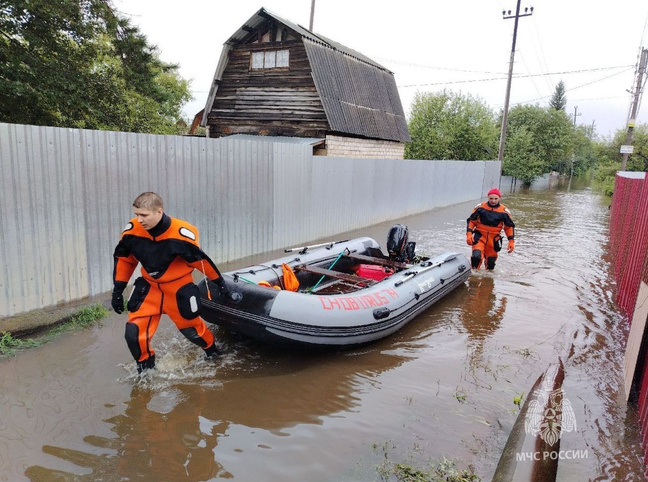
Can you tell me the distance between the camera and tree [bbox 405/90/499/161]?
26.0 m

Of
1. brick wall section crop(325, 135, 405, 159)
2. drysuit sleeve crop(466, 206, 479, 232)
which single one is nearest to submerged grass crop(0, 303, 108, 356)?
drysuit sleeve crop(466, 206, 479, 232)

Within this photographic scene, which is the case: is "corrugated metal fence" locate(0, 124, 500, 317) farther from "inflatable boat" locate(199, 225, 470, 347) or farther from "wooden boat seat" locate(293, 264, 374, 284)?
"wooden boat seat" locate(293, 264, 374, 284)

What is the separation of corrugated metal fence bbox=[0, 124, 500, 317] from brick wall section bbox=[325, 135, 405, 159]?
464 cm

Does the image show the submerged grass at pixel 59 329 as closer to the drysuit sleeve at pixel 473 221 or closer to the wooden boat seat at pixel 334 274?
the wooden boat seat at pixel 334 274

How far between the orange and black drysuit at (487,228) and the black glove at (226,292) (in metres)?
4.39

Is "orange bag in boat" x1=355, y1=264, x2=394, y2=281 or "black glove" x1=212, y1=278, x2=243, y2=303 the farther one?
"orange bag in boat" x1=355, y1=264, x2=394, y2=281

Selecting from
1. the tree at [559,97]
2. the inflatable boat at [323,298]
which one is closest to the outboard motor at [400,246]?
the inflatable boat at [323,298]

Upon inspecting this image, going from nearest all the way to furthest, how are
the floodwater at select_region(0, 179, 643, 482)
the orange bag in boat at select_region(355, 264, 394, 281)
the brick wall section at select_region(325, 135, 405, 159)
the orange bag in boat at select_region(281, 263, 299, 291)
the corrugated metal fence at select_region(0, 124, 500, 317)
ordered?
the floodwater at select_region(0, 179, 643, 482)
the corrugated metal fence at select_region(0, 124, 500, 317)
the orange bag in boat at select_region(281, 263, 299, 291)
the orange bag in boat at select_region(355, 264, 394, 281)
the brick wall section at select_region(325, 135, 405, 159)

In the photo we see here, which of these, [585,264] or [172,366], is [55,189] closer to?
[172,366]

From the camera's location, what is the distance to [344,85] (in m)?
16.2

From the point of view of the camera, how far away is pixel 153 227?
11.3 feet

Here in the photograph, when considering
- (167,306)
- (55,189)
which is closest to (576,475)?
(167,306)

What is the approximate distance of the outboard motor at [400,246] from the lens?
20.7 feet

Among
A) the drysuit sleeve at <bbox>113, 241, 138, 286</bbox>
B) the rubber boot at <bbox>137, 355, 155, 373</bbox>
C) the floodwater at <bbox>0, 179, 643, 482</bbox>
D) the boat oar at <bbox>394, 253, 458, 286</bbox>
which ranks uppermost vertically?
the drysuit sleeve at <bbox>113, 241, 138, 286</bbox>
